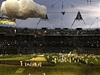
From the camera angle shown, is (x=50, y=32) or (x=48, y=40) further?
(x=48, y=40)

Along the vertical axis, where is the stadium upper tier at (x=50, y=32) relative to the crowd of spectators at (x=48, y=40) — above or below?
above

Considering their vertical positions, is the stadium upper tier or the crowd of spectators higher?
the stadium upper tier

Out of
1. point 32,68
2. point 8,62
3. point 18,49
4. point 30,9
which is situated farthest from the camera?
point 18,49

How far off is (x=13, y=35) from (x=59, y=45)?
2909 centimetres

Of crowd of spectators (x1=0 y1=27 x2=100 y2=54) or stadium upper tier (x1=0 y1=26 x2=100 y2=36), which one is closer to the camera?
crowd of spectators (x1=0 y1=27 x2=100 y2=54)

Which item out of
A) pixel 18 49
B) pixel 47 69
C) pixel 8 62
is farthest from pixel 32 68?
pixel 18 49

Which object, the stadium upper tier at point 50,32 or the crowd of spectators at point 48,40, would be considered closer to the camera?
the crowd of spectators at point 48,40

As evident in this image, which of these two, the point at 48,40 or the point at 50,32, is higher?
the point at 50,32

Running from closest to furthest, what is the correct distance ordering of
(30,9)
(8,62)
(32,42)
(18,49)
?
1. (30,9)
2. (8,62)
3. (18,49)
4. (32,42)

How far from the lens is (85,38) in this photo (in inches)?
7726

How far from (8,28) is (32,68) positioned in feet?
432

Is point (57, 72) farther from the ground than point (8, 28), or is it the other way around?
point (8, 28)

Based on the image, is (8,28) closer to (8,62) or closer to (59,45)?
(59,45)

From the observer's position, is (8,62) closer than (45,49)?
Yes
